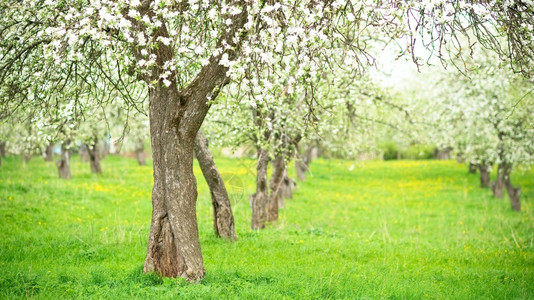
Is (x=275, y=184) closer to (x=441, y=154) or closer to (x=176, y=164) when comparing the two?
(x=176, y=164)

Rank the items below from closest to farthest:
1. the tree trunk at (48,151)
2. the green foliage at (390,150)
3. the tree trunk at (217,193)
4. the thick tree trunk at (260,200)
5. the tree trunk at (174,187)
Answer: the tree trunk at (174,187)
the tree trunk at (217,193)
the thick tree trunk at (260,200)
the tree trunk at (48,151)
the green foliage at (390,150)

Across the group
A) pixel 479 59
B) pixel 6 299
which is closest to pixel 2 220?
pixel 6 299

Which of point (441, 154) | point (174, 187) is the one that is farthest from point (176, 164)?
point (441, 154)

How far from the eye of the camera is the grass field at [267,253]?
9.14 m

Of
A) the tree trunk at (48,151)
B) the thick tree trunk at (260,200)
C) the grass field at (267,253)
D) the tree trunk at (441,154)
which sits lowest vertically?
the grass field at (267,253)

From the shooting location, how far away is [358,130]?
24.2m

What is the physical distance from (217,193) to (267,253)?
221 centimetres

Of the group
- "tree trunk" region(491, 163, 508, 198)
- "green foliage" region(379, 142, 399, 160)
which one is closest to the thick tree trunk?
"tree trunk" region(491, 163, 508, 198)

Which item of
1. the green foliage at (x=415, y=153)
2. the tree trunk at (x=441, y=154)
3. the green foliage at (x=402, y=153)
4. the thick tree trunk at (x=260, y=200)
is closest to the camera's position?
the thick tree trunk at (x=260, y=200)

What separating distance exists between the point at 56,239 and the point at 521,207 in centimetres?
2317

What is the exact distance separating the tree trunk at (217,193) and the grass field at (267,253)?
0.42 meters

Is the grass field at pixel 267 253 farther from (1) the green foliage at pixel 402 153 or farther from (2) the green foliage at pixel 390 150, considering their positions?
(2) the green foliage at pixel 390 150

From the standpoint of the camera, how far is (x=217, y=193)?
13805 mm

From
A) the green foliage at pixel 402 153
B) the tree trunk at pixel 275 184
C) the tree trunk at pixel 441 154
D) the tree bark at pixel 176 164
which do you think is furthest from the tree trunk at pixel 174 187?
the tree trunk at pixel 441 154
